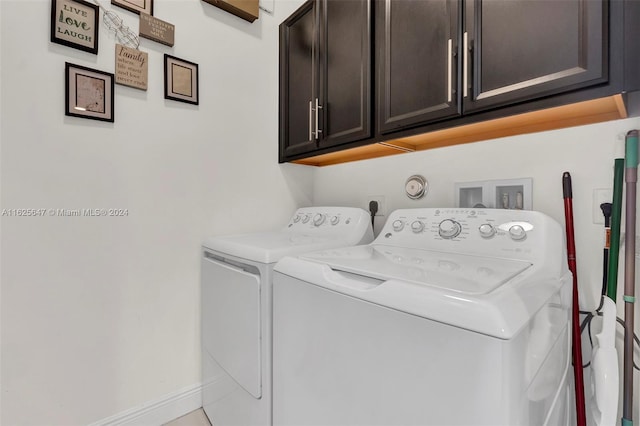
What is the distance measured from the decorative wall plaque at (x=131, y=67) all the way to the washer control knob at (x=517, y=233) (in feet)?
5.41

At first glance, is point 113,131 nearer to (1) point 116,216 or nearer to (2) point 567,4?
(1) point 116,216

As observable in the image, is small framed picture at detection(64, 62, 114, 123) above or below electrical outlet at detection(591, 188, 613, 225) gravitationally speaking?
above

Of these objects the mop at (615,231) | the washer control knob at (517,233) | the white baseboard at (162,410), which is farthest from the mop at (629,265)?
the white baseboard at (162,410)

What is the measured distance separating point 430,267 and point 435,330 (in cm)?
28

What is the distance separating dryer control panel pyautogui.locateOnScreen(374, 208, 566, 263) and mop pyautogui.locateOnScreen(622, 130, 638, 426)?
17 cm

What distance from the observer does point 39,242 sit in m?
1.16

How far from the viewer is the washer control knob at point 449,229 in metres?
1.13

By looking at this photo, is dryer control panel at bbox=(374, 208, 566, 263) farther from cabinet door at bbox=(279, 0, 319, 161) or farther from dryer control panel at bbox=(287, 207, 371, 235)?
cabinet door at bbox=(279, 0, 319, 161)

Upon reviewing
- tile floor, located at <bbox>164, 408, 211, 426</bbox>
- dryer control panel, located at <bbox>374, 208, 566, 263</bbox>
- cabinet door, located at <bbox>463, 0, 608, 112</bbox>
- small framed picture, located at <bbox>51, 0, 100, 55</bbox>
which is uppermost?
small framed picture, located at <bbox>51, 0, 100, 55</bbox>

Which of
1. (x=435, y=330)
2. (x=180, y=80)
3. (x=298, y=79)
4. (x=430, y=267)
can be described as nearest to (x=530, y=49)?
(x=430, y=267)

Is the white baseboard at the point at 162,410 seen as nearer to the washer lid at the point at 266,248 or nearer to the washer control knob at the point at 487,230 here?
the washer lid at the point at 266,248

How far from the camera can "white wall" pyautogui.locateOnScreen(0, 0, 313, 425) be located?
1.13m

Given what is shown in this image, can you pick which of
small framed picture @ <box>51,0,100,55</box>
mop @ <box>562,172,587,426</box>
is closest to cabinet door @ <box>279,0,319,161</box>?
small framed picture @ <box>51,0,100,55</box>

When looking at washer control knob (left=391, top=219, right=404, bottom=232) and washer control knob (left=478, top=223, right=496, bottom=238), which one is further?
washer control knob (left=391, top=219, right=404, bottom=232)
